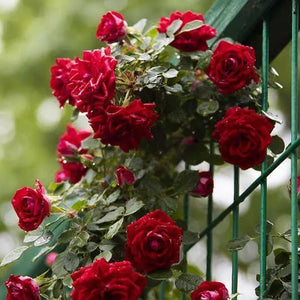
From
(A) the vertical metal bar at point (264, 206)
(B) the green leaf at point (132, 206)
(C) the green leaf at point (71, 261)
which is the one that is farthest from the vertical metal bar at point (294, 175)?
(C) the green leaf at point (71, 261)

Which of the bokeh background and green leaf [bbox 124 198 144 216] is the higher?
green leaf [bbox 124 198 144 216]

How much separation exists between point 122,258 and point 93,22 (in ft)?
13.1

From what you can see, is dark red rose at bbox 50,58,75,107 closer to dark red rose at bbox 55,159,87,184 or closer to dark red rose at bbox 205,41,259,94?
dark red rose at bbox 55,159,87,184

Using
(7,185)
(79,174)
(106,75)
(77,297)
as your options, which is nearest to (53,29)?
(7,185)

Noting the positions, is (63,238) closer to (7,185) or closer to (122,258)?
(122,258)

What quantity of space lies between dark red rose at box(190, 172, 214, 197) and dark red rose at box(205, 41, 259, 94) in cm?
20

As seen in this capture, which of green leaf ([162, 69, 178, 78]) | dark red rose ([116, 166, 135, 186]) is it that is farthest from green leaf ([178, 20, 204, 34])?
dark red rose ([116, 166, 135, 186])

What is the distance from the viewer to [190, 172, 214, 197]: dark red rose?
5.38ft

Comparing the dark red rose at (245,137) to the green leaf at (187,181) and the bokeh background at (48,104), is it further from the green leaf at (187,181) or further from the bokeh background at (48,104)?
the bokeh background at (48,104)

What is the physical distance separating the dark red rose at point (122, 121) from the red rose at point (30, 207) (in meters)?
0.17

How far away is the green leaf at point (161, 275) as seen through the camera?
1.33 meters

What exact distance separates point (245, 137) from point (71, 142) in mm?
594

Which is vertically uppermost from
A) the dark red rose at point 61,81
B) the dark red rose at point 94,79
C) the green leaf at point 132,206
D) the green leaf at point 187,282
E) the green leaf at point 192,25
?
the green leaf at point 192,25

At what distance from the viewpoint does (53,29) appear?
529 centimetres
